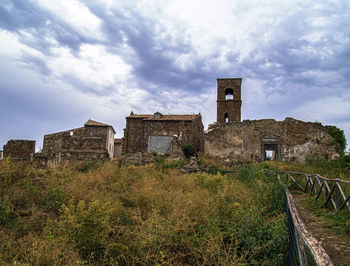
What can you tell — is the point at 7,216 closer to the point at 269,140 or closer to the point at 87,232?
the point at 87,232

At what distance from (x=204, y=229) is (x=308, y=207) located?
438 centimetres

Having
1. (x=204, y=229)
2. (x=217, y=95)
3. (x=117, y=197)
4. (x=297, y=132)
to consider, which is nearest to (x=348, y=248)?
(x=204, y=229)

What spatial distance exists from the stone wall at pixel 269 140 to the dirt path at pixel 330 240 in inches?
481

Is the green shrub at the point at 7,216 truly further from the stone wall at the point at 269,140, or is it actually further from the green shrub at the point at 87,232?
the stone wall at the point at 269,140

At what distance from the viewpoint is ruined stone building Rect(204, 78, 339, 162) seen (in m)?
17.8

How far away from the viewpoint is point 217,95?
3048cm

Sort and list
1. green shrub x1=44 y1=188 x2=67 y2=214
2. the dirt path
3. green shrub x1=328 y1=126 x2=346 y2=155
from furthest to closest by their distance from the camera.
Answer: green shrub x1=328 y1=126 x2=346 y2=155 < green shrub x1=44 y1=188 x2=67 y2=214 < the dirt path

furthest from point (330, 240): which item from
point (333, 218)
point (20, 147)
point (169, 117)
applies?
point (169, 117)

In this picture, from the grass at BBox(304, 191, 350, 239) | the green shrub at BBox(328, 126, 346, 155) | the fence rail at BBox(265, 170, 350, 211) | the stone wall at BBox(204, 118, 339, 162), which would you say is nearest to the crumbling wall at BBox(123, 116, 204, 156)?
the stone wall at BBox(204, 118, 339, 162)

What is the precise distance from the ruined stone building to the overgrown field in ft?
38.2

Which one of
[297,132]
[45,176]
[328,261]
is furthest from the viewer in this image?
[297,132]

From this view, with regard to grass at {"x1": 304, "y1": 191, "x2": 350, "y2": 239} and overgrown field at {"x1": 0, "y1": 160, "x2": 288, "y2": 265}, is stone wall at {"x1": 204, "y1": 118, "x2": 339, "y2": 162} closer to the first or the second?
grass at {"x1": 304, "y1": 191, "x2": 350, "y2": 239}

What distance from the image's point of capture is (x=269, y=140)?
60.5 ft

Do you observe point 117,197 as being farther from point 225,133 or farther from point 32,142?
point 225,133
